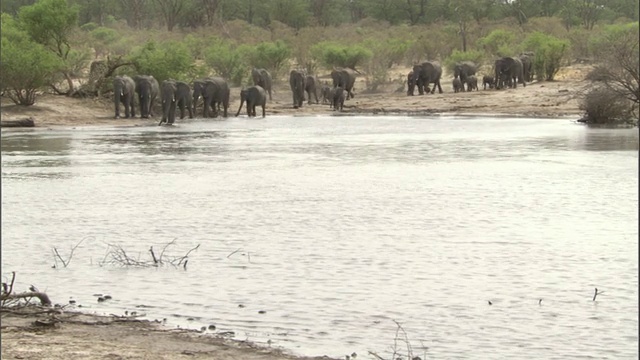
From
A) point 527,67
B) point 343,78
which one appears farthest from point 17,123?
point 527,67

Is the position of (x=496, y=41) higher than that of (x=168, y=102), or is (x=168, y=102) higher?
(x=496, y=41)

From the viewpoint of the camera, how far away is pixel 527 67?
145ft

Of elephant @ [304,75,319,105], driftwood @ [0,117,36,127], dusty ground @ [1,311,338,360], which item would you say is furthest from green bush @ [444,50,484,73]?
dusty ground @ [1,311,338,360]

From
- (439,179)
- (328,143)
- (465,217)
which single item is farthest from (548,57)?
(465,217)

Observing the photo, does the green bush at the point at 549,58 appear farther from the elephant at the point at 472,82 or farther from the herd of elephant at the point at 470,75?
the elephant at the point at 472,82

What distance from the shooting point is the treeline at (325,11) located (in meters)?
71.8

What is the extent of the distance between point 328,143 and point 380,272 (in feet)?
49.4

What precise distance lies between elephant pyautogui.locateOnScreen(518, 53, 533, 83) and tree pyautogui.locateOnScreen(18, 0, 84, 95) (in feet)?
54.9

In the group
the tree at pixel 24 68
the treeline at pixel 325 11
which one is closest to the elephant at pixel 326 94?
the tree at pixel 24 68

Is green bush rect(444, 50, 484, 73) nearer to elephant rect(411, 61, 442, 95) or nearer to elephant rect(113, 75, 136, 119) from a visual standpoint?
elephant rect(411, 61, 442, 95)

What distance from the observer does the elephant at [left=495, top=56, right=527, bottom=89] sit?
136 ft

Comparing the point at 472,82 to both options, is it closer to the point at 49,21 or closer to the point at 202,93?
the point at 202,93

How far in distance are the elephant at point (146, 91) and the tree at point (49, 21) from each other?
8.14ft

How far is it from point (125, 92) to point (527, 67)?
18243mm
